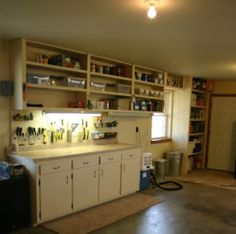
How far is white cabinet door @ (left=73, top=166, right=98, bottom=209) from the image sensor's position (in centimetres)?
380

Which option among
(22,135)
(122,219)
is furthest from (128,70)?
(122,219)

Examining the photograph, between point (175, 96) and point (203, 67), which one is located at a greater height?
point (203, 67)

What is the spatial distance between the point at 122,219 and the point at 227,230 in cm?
138

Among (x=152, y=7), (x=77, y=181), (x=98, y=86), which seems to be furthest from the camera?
(x=98, y=86)

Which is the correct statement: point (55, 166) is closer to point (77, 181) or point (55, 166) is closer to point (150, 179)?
point (77, 181)

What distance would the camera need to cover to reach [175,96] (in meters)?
6.78

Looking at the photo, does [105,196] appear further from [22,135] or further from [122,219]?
[22,135]

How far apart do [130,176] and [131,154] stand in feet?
1.27

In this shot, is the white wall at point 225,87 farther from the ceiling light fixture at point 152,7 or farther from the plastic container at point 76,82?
the ceiling light fixture at point 152,7

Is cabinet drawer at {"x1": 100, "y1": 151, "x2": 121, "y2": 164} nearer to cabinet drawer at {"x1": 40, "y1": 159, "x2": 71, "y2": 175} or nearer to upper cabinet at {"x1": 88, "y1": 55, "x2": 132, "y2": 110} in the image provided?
cabinet drawer at {"x1": 40, "y1": 159, "x2": 71, "y2": 175}

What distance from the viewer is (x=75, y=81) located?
13.5 feet

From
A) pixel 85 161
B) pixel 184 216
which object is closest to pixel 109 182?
pixel 85 161

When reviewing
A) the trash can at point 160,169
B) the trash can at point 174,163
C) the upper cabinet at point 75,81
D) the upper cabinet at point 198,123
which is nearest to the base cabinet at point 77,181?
the upper cabinet at point 75,81

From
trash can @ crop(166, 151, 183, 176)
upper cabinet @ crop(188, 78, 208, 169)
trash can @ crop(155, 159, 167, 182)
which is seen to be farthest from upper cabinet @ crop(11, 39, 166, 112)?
upper cabinet @ crop(188, 78, 208, 169)
